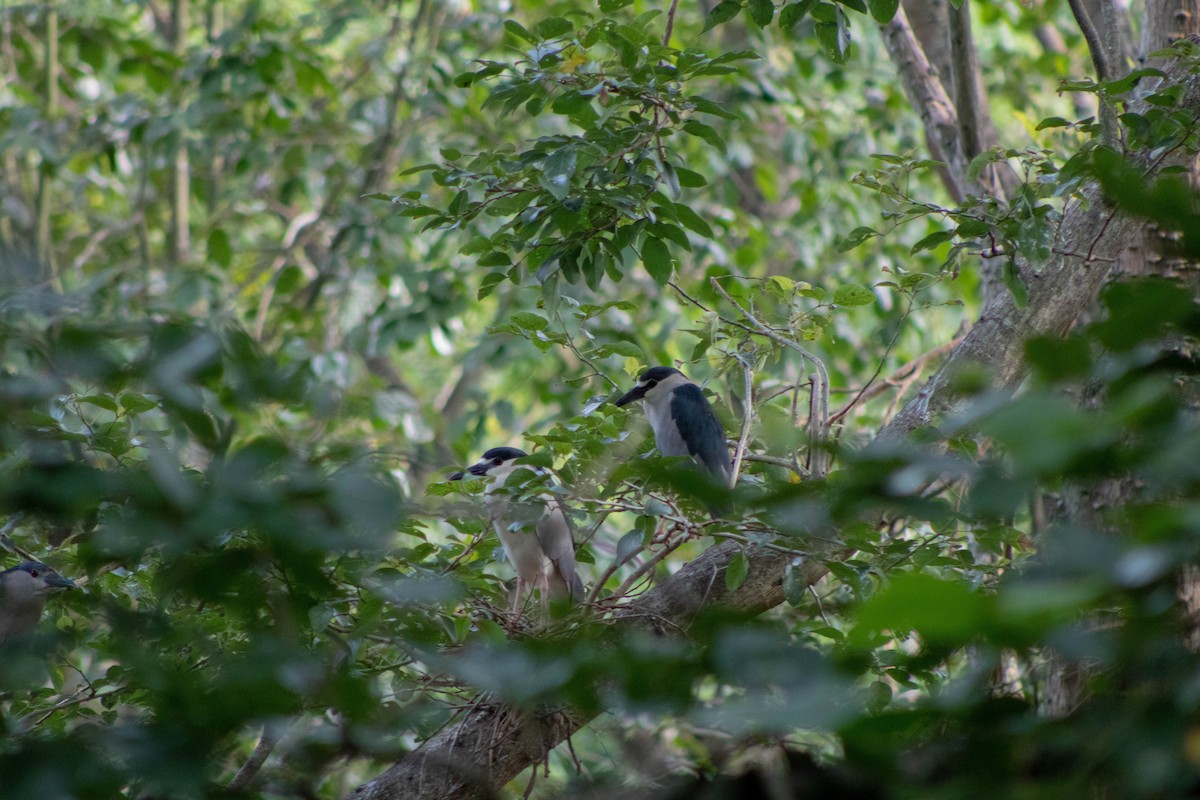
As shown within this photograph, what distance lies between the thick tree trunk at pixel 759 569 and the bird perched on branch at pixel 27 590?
1841 mm

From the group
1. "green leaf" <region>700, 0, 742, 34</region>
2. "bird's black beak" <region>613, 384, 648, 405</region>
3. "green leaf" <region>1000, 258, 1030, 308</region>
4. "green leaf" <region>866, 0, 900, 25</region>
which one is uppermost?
"green leaf" <region>866, 0, 900, 25</region>

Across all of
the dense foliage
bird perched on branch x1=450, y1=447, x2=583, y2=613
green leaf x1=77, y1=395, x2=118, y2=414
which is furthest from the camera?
bird perched on branch x1=450, y1=447, x2=583, y2=613

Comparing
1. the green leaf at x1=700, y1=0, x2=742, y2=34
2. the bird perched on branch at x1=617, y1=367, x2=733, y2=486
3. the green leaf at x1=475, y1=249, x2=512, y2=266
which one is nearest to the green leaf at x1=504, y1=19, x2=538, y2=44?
the green leaf at x1=700, y1=0, x2=742, y2=34

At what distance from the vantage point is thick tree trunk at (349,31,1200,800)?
2.31 meters

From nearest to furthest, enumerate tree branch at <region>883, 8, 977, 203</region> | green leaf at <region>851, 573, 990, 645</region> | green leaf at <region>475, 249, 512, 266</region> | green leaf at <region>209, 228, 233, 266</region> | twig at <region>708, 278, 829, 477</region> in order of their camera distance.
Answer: green leaf at <region>851, 573, 990, 645</region> < green leaf at <region>475, 249, 512, 266</region> < twig at <region>708, 278, 829, 477</region> < tree branch at <region>883, 8, 977, 203</region> < green leaf at <region>209, 228, 233, 266</region>

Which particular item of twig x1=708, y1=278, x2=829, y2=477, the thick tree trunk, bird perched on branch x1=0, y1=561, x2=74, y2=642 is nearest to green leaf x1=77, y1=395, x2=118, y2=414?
the thick tree trunk

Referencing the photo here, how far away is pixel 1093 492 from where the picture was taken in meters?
3.00

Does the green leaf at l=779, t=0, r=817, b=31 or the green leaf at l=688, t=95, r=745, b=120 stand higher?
the green leaf at l=779, t=0, r=817, b=31

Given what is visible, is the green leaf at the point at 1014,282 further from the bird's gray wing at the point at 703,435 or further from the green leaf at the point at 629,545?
the bird's gray wing at the point at 703,435

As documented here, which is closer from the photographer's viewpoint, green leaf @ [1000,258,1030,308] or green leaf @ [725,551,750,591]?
green leaf @ [725,551,750,591]

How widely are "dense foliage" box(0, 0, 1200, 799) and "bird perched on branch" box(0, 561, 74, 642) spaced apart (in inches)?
17.8

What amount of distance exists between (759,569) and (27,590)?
2.59 metres

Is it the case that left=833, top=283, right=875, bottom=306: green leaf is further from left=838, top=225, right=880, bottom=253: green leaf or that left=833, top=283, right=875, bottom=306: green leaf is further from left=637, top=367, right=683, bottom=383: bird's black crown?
left=637, top=367, right=683, bottom=383: bird's black crown

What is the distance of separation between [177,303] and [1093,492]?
172 inches
